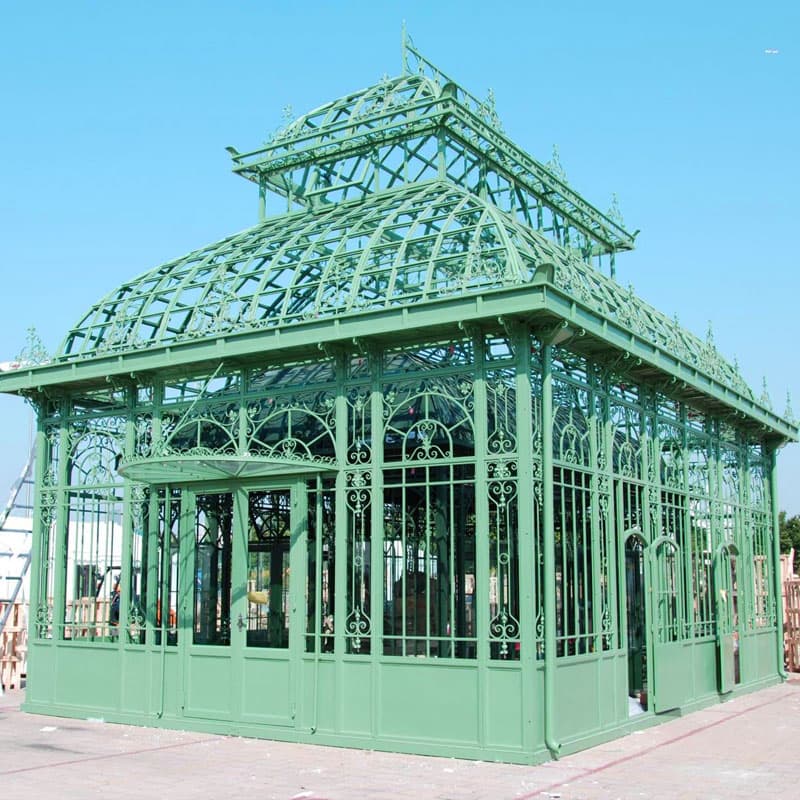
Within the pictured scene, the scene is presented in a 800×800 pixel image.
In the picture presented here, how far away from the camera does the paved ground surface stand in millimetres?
8930

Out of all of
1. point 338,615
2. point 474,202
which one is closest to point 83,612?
point 338,615

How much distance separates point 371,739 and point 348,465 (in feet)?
9.63

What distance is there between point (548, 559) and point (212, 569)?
4.86 metres

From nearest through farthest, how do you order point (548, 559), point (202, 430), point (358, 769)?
point (358, 769)
point (548, 559)
point (202, 430)

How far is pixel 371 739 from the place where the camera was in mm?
10852

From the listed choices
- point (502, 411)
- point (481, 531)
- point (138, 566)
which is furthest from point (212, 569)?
point (502, 411)

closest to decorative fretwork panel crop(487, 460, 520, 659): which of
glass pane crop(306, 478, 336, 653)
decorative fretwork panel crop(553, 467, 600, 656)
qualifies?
decorative fretwork panel crop(553, 467, 600, 656)

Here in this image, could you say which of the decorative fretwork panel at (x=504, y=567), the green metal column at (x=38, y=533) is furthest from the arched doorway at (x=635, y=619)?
the green metal column at (x=38, y=533)

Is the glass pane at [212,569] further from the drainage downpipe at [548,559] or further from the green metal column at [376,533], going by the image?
the drainage downpipe at [548,559]

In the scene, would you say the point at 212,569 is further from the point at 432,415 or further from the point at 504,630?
the point at 504,630

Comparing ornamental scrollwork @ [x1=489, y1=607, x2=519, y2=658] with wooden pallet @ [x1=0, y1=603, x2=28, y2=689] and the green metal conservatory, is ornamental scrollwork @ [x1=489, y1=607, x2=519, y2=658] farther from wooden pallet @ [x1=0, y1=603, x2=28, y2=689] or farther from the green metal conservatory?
wooden pallet @ [x1=0, y1=603, x2=28, y2=689]

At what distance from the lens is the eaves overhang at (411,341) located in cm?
1051

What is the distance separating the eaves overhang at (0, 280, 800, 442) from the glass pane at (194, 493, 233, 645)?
6.23ft

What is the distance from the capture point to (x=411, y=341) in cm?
1140
